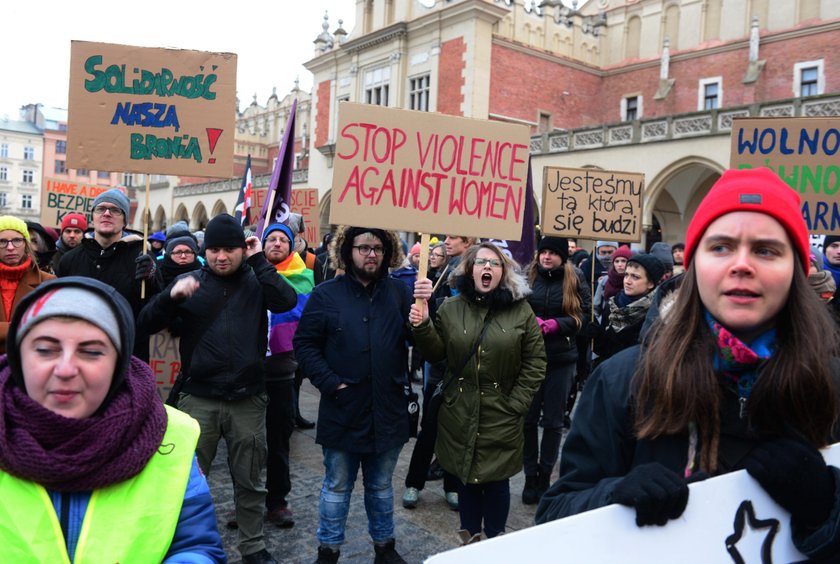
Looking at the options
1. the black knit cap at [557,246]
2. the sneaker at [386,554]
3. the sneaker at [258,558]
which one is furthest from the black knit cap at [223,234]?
the black knit cap at [557,246]

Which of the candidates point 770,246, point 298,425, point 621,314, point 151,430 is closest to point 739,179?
point 770,246

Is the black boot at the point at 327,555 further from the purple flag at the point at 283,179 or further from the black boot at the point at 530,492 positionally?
the purple flag at the point at 283,179

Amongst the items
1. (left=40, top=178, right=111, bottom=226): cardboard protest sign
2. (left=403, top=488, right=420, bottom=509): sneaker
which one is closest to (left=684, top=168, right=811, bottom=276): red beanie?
(left=403, top=488, right=420, bottom=509): sneaker

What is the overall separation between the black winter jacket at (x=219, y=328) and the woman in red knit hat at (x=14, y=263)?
838 millimetres

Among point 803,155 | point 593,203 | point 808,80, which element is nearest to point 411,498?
point 803,155

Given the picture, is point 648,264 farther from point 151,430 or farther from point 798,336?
point 151,430

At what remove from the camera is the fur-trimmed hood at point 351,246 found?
366cm

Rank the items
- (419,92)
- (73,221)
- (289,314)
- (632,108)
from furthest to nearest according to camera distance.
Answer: (632,108) < (419,92) < (73,221) < (289,314)

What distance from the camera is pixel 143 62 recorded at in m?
4.57

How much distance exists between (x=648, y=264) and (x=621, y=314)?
0.45 metres

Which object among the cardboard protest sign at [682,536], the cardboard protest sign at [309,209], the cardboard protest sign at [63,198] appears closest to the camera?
the cardboard protest sign at [682,536]

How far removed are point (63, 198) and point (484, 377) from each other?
9295 mm

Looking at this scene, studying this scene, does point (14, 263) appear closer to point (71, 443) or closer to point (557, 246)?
point (71, 443)

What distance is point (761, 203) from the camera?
4.55 ft
